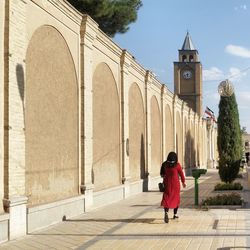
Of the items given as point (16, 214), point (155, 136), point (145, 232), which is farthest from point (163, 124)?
point (16, 214)

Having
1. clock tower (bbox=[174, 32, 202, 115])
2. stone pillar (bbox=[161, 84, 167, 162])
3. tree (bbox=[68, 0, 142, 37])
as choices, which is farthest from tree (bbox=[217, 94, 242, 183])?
clock tower (bbox=[174, 32, 202, 115])

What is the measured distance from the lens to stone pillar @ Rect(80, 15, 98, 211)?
14758mm

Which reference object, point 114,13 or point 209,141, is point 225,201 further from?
point 209,141

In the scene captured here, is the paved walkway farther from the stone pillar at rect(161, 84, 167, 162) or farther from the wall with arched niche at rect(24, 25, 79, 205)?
the stone pillar at rect(161, 84, 167, 162)

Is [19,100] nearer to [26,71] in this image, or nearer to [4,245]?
[26,71]

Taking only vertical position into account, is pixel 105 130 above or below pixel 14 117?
above

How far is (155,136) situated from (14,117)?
18030 millimetres

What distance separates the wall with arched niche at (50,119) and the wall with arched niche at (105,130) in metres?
2.02

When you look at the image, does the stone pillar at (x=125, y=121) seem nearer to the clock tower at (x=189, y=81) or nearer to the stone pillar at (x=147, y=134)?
the stone pillar at (x=147, y=134)

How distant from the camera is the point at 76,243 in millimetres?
9578

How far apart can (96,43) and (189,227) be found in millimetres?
7316

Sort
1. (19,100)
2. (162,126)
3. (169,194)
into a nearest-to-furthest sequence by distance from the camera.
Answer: (19,100), (169,194), (162,126)

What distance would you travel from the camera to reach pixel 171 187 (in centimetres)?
1257

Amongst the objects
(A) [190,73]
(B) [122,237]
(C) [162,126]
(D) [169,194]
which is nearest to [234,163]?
(C) [162,126]
